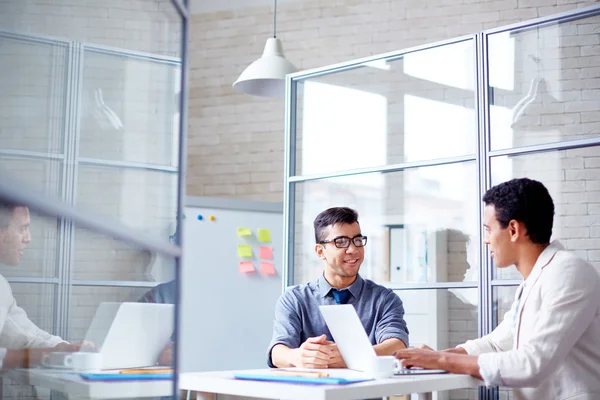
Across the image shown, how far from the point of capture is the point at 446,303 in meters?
3.21

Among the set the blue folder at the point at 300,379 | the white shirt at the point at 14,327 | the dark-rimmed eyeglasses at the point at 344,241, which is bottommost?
the blue folder at the point at 300,379

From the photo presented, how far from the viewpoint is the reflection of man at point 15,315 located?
2.26ft

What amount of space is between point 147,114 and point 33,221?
36cm

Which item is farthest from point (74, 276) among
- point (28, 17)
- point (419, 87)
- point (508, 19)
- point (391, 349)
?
point (508, 19)

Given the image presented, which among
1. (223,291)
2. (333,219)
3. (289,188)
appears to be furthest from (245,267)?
(333,219)

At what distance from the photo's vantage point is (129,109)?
38.3 inches

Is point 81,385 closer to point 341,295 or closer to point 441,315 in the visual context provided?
point 341,295

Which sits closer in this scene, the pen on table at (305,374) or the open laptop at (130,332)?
the open laptop at (130,332)

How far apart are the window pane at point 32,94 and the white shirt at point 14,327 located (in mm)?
137

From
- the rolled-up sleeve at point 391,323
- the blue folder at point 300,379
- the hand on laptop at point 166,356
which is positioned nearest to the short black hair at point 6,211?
the hand on laptop at point 166,356

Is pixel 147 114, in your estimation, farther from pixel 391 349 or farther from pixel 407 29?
pixel 407 29

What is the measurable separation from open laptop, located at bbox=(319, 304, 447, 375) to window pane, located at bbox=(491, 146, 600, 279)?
0.91 m

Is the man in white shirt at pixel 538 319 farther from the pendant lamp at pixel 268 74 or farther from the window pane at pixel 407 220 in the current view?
the pendant lamp at pixel 268 74

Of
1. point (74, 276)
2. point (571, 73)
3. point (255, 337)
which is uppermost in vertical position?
point (571, 73)
